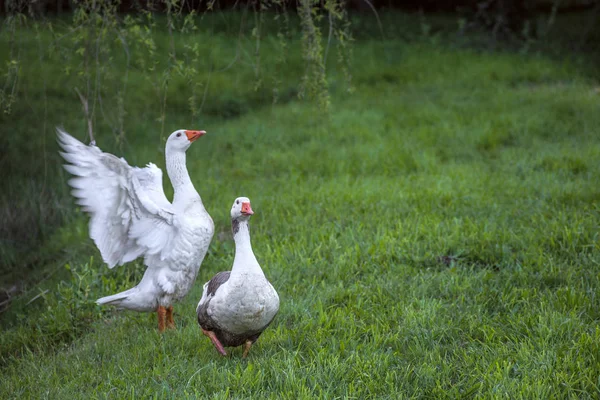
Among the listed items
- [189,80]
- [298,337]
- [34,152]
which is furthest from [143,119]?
[298,337]

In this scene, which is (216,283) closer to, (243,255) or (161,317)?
(243,255)

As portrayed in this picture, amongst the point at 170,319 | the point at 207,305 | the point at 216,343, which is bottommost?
the point at 170,319

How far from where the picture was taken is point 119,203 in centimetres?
434

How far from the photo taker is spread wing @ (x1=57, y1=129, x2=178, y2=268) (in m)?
4.18

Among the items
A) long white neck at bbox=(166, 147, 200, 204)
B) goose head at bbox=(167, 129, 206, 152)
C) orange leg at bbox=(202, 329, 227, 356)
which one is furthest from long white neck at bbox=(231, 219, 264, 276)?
goose head at bbox=(167, 129, 206, 152)

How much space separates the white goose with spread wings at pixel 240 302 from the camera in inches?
146

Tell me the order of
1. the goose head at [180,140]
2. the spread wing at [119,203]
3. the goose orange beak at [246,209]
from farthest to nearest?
the goose head at [180,140]
the spread wing at [119,203]
the goose orange beak at [246,209]

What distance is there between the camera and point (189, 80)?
452cm

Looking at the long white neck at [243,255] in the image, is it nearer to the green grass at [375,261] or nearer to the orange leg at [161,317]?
the green grass at [375,261]

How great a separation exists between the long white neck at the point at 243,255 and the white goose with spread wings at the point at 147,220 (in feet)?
1.85

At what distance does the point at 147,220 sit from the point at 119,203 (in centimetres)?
23

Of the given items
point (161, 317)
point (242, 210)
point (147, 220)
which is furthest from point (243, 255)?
point (161, 317)

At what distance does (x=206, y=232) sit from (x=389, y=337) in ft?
4.57

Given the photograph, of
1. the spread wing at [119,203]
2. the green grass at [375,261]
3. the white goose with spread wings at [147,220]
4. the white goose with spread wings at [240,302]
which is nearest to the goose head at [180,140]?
the white goose with spread wings at [147,220]
